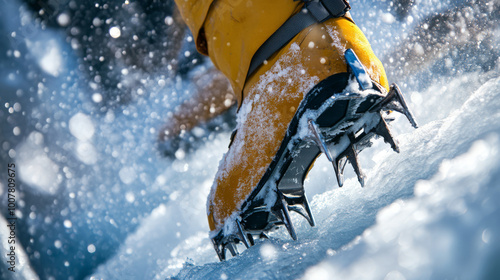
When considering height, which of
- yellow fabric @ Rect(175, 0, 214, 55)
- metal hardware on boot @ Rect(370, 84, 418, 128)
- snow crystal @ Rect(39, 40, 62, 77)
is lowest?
metal hardware on boot @ Rect(370, 84, 418, 128)

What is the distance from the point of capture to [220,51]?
633 mm

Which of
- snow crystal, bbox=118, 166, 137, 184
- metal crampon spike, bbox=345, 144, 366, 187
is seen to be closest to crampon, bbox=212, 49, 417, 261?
metal crampon spike, bbox=345, 144, 366, 187

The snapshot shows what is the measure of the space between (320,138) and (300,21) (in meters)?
0.22

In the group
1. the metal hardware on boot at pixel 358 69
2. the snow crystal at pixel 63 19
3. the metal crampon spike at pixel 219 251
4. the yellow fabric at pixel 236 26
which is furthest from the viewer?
the snow crystal at pixel 63 19

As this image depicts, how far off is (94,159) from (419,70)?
1793 mm

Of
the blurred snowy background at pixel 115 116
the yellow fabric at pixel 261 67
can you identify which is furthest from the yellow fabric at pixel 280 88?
the blurred snowy background at pixel 115 116

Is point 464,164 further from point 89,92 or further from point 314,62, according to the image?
point 89,92

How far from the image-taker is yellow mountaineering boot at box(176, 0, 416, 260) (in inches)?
19.2

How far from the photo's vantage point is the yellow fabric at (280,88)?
505 millimetres

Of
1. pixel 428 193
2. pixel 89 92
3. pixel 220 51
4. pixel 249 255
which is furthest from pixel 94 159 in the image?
pixel 428 193

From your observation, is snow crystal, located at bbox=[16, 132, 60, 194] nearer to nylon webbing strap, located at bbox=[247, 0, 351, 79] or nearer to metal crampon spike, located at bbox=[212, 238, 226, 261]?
metal crampon spike, located at bbox=[212, 238, 226, 261]

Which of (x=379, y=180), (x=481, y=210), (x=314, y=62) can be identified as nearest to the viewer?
(x=481, y=210)

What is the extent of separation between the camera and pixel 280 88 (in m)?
0.54

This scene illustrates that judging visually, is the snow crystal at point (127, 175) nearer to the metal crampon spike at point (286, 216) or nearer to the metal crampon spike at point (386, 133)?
the metal crampon spike at point (286, 216)
